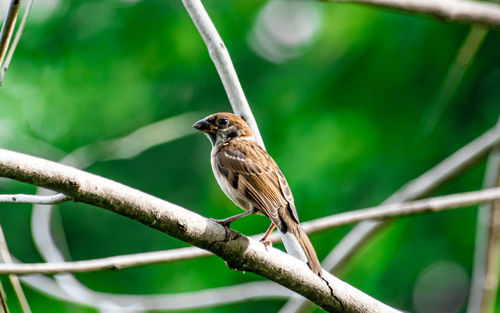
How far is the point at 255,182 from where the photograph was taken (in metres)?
3.14

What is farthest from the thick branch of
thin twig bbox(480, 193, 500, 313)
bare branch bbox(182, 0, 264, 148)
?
thin twig bbox(480, 193, 500, 313)

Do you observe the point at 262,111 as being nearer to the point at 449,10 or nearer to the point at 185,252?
the point at 185,252

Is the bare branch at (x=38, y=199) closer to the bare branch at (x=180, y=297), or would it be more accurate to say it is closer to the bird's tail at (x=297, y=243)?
the bird's tail at (x=297, y=243)

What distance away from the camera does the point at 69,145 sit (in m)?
6.45

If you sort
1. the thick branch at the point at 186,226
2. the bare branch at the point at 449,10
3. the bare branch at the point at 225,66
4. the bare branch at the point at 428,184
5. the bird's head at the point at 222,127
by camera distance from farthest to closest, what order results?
the bare branch at the point at 428,184
the bird's head at the point at 222,127
the bare branch at the point at 225,66
the bare branch at the point at 449,10
the thick branch at the point at 186,226

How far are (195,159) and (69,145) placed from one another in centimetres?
128

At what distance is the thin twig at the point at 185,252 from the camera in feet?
8.32

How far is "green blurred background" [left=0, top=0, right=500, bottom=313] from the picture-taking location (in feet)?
20.9

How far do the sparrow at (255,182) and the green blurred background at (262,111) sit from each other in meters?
2.80

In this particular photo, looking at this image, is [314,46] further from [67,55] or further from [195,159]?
[67,55]

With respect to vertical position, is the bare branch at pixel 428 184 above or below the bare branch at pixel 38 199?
above

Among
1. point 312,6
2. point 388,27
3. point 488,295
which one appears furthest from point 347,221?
point 312,6

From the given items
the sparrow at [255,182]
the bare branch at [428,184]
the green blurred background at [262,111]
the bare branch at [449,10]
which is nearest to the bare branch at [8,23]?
the bare branch at [449,10]

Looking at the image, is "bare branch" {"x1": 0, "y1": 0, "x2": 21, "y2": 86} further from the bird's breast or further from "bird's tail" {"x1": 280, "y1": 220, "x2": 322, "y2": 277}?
the bird's breast
